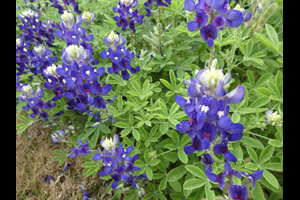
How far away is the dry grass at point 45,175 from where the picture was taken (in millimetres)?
2291

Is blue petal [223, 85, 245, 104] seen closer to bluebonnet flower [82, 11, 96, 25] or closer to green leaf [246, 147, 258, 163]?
green leaf [246, 147, 258, 163]

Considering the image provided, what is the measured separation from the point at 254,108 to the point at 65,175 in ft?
6.75

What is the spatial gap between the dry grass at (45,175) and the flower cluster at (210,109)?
152 cm

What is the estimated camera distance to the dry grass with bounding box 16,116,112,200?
2.29 metres

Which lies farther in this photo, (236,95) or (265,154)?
(265,154)

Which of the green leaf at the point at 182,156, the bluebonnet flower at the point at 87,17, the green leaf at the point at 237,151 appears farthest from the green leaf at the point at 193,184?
the bluebonnet flower at the point at 87,17

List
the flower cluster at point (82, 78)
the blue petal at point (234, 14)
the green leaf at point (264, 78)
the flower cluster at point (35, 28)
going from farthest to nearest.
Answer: the flower cluster at point (35, 28), the green leaf at point (264, 78), the flower cluster at point (82, 78), the blue petal at point (234, 14)

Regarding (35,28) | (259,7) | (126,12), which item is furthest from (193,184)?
(35,28)

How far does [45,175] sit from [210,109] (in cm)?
222

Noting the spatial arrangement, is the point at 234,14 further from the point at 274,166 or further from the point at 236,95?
the point at 274,166

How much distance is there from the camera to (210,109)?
1.06m

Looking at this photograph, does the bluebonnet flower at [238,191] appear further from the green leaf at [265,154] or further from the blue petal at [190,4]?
the blue petal at [190,4]

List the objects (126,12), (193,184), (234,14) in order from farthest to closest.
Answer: (126,12) → (193,184) → (234,14)
